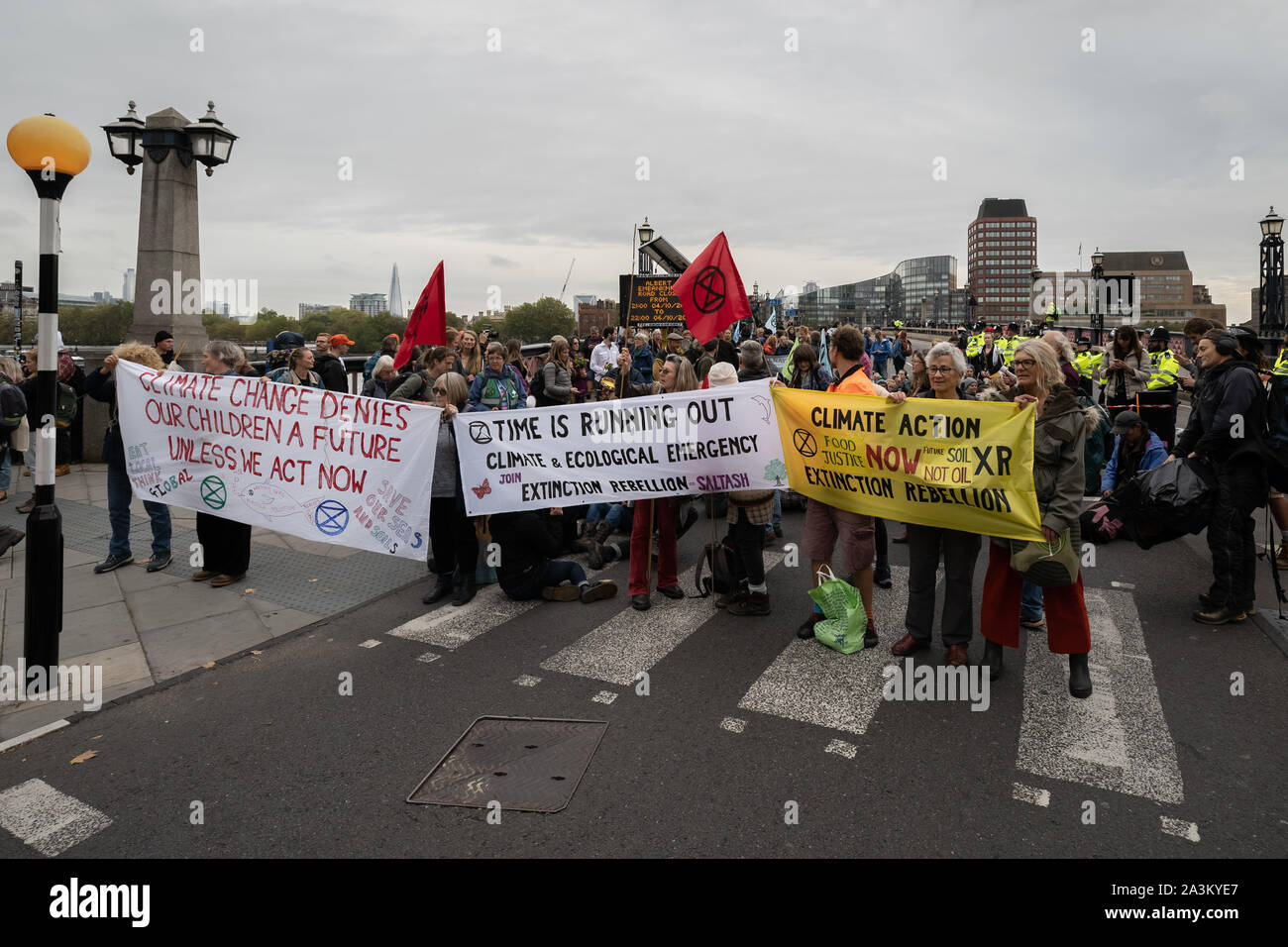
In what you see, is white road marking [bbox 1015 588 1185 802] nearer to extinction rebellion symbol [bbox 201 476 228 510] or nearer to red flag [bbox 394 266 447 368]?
red flag [bbox 394 266 447 368]

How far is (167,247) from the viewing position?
12672 mm

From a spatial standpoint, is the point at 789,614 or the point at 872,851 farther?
the point at 789,614

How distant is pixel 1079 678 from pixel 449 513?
15.8ft

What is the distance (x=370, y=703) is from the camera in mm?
4727

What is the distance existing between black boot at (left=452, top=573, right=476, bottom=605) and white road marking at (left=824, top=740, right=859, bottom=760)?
3.51 m

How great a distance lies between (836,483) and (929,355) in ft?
3.57

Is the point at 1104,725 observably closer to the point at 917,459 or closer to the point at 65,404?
the point at 917,459

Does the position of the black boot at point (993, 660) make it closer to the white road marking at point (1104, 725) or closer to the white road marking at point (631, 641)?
the white road marking at point (1104, 725)

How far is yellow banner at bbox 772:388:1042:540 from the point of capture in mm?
4781

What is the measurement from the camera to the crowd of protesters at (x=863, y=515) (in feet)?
16.0

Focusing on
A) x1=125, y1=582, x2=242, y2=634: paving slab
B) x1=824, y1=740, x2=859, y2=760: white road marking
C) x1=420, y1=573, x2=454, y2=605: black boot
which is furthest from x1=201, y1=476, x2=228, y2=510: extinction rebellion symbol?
x1=824, y1=740, x2=859, y2=760: white road marking

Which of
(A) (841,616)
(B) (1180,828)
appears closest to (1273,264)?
(A) (841,616)
